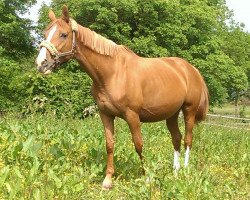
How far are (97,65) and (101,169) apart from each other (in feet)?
5.55

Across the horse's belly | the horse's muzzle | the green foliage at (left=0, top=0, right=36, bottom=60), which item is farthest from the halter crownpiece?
the green foliage at (left=0, top=0, right=36, bottom=60)

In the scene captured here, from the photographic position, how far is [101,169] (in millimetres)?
6500

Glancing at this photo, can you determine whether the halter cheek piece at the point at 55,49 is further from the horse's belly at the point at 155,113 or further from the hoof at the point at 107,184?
the hoof at the point at 107,184

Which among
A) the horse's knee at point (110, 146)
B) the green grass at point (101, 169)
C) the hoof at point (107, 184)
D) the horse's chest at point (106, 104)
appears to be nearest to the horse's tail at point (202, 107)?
the green grass at point (101, 169)

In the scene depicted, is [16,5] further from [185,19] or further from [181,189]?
[181,189]

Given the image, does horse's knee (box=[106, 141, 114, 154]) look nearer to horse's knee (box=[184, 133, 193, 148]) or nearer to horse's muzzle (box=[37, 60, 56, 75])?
horse's muzzle (box=[37, 60, 56, 75])

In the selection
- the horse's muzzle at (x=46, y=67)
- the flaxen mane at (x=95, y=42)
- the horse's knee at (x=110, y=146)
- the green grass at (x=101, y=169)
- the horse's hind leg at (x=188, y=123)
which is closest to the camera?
the green grass at (x=101, y=169)

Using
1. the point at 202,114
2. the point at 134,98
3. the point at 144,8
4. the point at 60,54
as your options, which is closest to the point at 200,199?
the point at 134,98

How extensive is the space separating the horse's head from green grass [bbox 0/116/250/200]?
0.92 m

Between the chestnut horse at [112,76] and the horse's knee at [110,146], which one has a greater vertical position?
the chestnut horse at [112,76]

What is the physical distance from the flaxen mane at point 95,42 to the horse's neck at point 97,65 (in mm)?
65

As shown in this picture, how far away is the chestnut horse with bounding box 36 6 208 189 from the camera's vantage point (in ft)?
18.6

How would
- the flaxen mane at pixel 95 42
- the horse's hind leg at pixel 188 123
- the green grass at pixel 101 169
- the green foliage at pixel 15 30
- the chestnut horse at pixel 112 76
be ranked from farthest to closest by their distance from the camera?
1. the green foliage at pixel 15 30
2. the horse's hind leg at pixel 188 123
3. the flaxen mane at pixel 95 42
4. the chestnut horse at pixel 112 76
5. the green grass at pixel 101 169

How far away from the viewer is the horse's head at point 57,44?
549 centimetres
